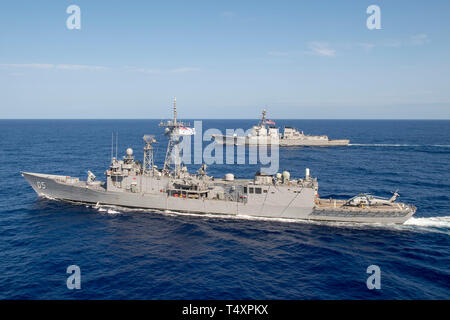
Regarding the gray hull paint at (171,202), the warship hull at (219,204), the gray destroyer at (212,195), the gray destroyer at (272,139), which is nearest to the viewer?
the warship hull at (219,204)

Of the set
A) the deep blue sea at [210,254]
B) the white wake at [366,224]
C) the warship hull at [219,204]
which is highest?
the warship hull at [219,204]

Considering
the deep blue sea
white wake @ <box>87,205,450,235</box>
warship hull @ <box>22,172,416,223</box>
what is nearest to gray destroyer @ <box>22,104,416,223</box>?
warship hull @ <box>22,172,416,223</box>

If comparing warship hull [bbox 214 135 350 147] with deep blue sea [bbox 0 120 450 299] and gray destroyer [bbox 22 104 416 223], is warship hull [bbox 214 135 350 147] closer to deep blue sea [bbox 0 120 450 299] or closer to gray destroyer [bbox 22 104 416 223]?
deep blue sea [bbox 0 120 450 299]

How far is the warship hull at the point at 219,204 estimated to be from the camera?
32.8 m

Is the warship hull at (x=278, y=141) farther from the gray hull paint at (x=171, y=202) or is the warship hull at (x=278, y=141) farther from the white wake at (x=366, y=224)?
the white wake at (x=366, y=224)

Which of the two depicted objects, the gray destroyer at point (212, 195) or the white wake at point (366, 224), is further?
the gray destroyer at point (212, 195)

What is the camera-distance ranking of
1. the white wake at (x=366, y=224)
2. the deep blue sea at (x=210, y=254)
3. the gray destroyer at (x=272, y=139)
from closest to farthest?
the deep blue sea at (x=210, y=254) < the white wake at (x=366, y=224) < the gray destroyer at (x=272, y=139)

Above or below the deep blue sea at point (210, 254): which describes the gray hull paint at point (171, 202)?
above

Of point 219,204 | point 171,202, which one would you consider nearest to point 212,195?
Result: point 219,204

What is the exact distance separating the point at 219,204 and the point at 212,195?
2110mm

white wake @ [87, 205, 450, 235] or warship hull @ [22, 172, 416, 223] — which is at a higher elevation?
warship hull @ [22, 172, 416, 223]

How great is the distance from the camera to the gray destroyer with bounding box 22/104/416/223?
3316 centimetres

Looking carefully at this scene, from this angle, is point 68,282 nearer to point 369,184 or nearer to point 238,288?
point 238,288

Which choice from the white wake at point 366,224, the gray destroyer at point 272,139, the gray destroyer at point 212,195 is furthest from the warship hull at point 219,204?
the gray destroyer at point 272,139
